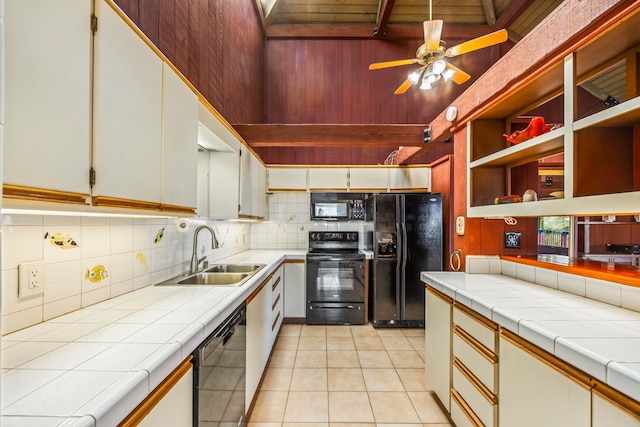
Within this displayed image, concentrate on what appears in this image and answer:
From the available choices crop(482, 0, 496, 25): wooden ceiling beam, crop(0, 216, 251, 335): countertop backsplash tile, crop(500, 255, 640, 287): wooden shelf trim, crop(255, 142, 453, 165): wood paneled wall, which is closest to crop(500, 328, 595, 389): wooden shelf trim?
crop(500, 255, 640, 287): wooden shelf trim

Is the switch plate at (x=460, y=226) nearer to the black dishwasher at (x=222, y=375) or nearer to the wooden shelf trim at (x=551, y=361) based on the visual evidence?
the wooden shelf trim at (x=551, y=361)

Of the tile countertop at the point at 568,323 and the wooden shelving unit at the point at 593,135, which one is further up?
the wooden shelving unit at the point at 593,135

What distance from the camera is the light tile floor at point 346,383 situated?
1.86 m

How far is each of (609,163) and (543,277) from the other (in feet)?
2.51

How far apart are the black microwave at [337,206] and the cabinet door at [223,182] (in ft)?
5.09

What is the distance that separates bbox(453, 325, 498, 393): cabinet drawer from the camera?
1.34 m

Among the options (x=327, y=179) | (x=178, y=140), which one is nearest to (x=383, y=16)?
(x=327, y=179)

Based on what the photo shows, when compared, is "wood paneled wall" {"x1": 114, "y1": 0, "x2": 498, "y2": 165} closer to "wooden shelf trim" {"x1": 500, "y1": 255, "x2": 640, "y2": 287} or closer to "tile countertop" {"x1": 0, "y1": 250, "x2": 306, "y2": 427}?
"wooden shelf trim" {"x1": 500, "y1": 255, "x2": 640, "y2": 287}

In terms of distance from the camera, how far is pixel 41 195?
75cm

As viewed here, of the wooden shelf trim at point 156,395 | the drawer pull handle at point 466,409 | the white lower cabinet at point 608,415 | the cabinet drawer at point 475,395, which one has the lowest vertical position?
the drawer pull handle at point 466,409

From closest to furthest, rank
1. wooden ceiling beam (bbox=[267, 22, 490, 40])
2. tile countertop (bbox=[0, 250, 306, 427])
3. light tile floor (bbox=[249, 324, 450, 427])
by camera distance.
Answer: tile countertop (bbox=[0, 250, 306, 427])
light tile floor (bbox=[249, 324, 450, 427])
wooden ceiling beam (bbox=[267, 22, 490, 40])

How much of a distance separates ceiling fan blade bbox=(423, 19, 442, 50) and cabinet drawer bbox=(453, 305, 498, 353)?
223 cm

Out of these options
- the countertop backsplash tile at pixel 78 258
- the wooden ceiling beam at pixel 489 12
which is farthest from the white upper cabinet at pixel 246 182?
the wooden ceiling beam at pixel 489 12

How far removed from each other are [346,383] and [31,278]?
2042 mm
